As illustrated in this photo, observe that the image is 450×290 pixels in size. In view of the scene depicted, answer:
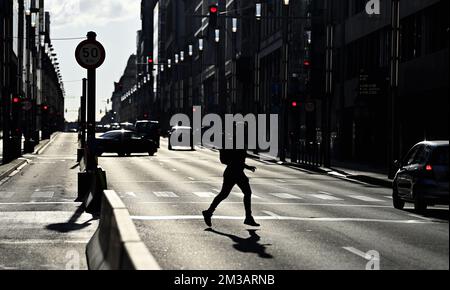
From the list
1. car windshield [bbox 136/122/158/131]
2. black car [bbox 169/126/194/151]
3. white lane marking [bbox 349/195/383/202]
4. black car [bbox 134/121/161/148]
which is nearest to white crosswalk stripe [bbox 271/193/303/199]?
white lane marking [bbox 349/195/383/202]

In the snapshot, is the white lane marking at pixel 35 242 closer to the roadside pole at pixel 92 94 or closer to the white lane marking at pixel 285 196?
the roadside pole at pixel 92 94

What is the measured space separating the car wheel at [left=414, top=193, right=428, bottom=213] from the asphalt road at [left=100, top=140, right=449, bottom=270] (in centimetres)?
19

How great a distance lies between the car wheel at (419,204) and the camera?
65.6 feet

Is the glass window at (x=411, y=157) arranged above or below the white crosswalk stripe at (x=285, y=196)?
above

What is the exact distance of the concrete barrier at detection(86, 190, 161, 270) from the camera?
7.61 meters

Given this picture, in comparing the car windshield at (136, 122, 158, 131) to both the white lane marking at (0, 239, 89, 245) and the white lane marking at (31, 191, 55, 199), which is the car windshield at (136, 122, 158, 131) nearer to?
the white lane marking at (31, 191, 55, 199)

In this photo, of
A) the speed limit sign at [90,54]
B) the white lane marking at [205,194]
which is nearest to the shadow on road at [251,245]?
the speed limit sign at [90,54]

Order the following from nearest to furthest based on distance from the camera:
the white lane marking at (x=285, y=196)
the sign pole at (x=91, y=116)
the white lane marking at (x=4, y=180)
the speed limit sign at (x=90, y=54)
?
the speed limit sign at (x=90, y=54)
the sign pole at (x=91, y=116)
the white lane marking at (x=285, y=196)
the white lane marking at (x=4, y=180)

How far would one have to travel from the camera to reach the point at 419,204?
68.6 feet

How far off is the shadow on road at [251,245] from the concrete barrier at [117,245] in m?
2.20

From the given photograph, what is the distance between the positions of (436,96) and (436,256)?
29379mm

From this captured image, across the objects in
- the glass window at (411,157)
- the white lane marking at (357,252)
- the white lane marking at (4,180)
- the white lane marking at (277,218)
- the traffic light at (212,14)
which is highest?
the traffic light at (212,14)
